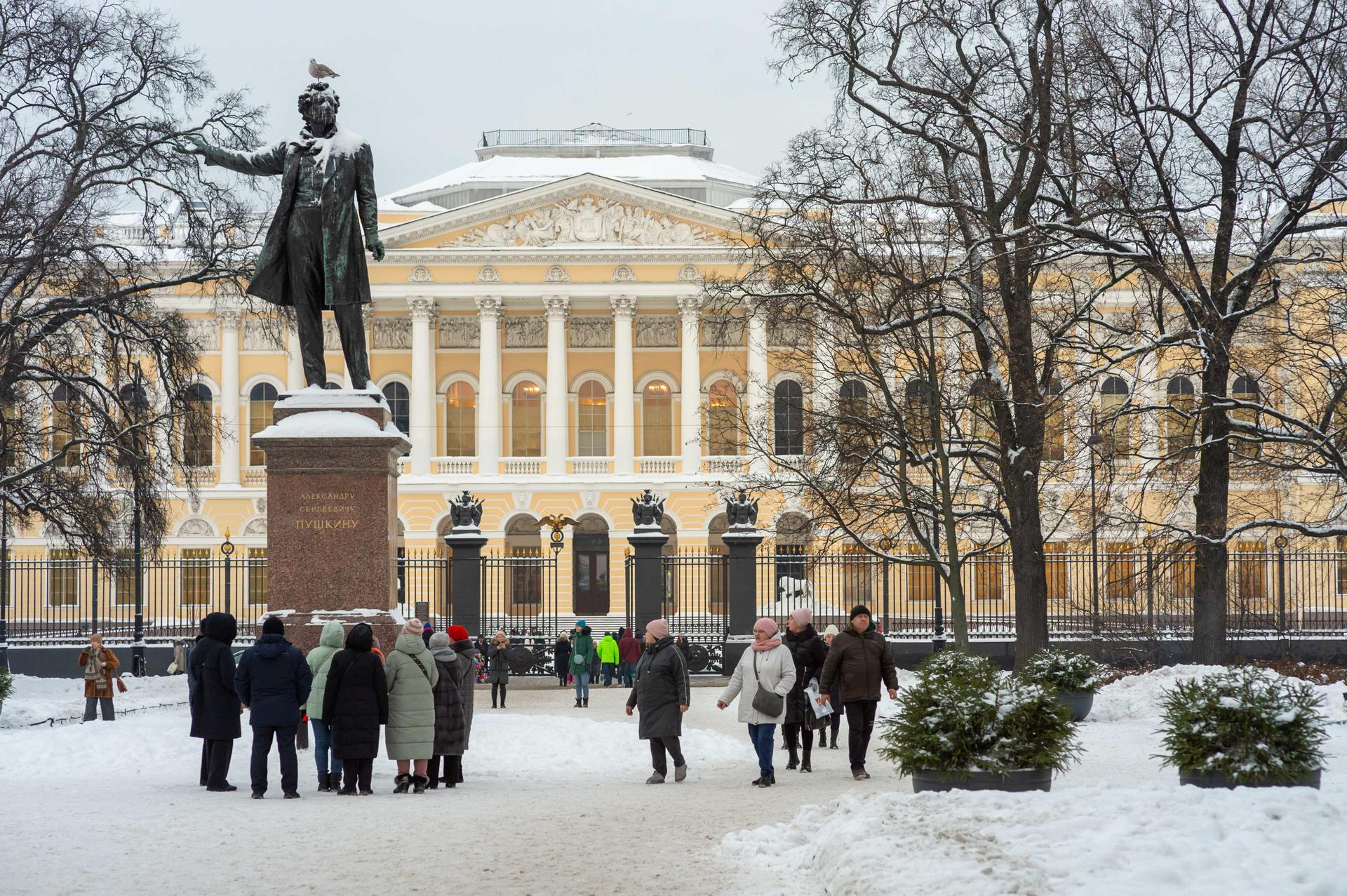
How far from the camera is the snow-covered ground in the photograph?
658 cm

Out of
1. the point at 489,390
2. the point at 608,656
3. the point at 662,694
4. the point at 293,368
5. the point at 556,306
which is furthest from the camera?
the point at 489,390

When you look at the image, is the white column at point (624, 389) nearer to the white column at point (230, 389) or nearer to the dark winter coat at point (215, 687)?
the white column at point (230, 389)

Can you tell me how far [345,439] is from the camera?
1152 centimetres

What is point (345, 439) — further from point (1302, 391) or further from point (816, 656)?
point (1302, 391)

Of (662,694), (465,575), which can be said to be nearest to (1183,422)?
(662,694)

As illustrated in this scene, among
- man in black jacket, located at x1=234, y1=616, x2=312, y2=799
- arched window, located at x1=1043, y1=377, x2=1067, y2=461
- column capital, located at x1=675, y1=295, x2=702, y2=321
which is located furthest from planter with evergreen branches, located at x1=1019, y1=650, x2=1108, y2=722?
column capital, located at x1=675, y1=295, x2=702, y2=321

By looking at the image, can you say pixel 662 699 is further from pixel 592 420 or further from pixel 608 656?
pixel 592 420

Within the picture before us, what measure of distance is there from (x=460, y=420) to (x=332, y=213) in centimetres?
4291

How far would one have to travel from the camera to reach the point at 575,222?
52594mm

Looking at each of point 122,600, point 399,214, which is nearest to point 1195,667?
point 122,600

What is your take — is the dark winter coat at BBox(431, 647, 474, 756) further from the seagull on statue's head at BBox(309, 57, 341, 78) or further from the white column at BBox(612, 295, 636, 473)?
the white column at BBox(612, 295, 636, 473)

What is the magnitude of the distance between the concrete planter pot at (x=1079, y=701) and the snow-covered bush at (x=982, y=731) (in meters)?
6.93

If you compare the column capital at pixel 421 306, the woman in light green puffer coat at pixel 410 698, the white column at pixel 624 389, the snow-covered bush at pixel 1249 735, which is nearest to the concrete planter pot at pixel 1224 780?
the snow-covered bush at pixel 1249 735

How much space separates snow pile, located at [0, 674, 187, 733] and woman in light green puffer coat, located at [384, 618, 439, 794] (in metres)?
8.50
